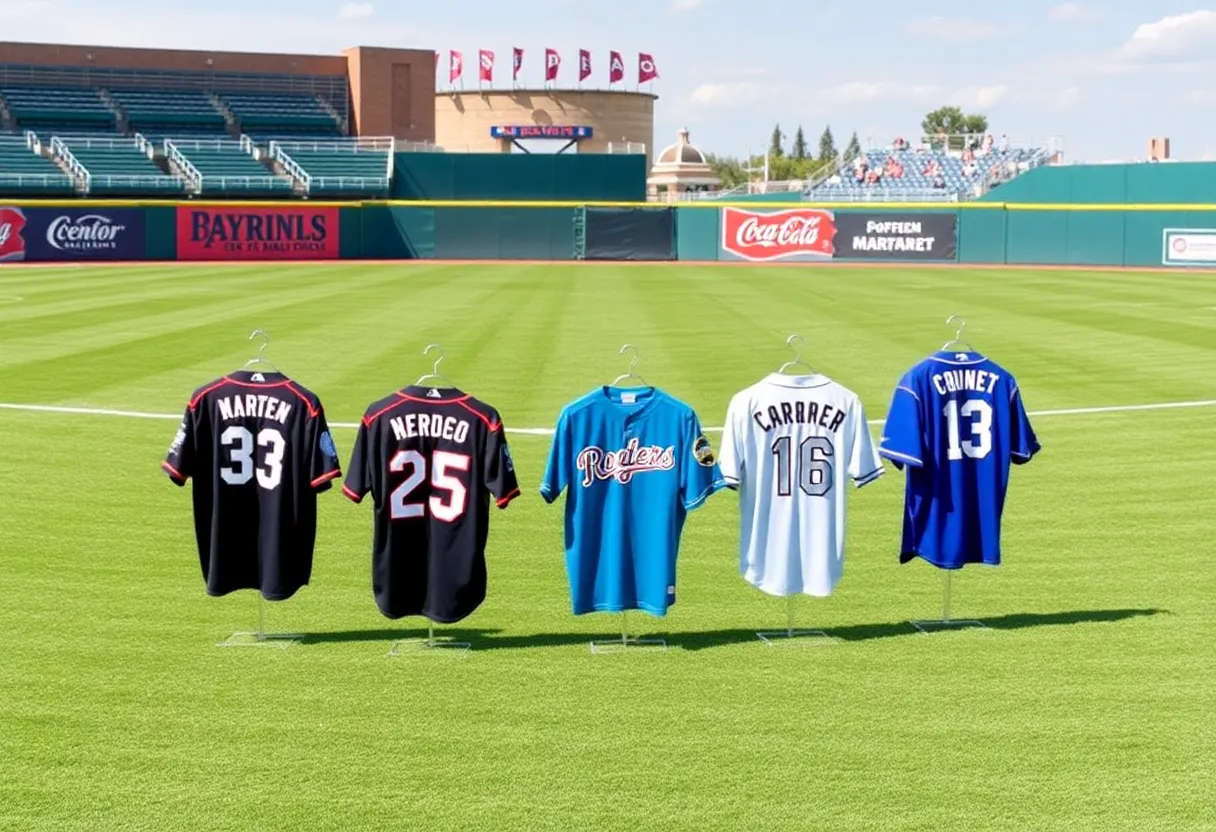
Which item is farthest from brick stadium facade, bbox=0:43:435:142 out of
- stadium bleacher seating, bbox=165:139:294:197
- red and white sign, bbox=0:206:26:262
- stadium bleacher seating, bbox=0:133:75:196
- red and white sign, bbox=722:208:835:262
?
red and white sign, bbox=722:208:835:262

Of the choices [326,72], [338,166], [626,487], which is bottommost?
[626,487]

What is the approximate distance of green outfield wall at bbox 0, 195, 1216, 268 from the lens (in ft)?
165

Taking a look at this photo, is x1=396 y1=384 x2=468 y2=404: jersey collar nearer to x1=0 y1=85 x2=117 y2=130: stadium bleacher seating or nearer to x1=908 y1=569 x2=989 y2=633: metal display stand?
x1=908 y1=569 x2=989 y2=633: metal display stand

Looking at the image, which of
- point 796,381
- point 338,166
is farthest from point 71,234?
point 796,381

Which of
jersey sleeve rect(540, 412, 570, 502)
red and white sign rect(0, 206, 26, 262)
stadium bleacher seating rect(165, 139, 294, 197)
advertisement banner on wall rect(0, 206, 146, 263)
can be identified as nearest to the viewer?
jersey sleeve rect(540, 412, 570, 502)

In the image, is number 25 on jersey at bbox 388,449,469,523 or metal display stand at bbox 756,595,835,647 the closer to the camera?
number 25 on jersey at bbox 388,449,469,523

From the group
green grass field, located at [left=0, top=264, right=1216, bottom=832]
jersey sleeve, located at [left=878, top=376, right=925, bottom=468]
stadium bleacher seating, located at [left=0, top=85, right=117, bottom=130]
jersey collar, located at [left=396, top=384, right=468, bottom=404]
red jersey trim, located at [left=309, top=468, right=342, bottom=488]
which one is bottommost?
green grass field, located at [left=0, top=264, right=1216, bottom=832]

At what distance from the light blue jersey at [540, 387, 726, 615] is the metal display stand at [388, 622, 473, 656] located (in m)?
0.67

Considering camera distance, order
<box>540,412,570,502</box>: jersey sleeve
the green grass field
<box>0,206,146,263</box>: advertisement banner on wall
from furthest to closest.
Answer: <box>0,206,146,263</box>: advertisement banner on wall → <box>540,412,570,502</box>: jersey sleeve → the green grass field

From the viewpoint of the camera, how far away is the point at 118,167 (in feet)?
196

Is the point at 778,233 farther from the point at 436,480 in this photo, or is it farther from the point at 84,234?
the point at 436,480

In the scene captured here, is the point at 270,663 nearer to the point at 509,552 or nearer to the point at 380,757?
the point at 380,757

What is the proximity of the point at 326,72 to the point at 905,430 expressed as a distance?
73.9m

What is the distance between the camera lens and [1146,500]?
1125cm
